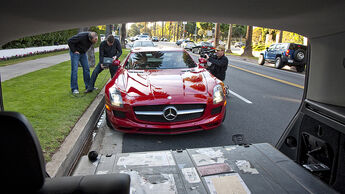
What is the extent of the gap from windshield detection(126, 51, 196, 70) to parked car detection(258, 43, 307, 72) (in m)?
12.4

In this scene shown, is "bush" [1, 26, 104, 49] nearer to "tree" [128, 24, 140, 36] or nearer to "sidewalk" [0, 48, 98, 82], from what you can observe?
"sidewalk" [0, 48, 98, 82]

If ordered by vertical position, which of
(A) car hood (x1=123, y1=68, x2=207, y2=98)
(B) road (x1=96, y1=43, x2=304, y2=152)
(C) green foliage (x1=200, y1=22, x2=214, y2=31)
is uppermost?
(C) green foliage (x1=200, y1=22, x2=214, y2=31)

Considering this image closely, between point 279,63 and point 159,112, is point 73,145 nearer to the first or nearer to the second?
point 159,112

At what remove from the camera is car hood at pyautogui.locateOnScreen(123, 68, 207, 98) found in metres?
4.53

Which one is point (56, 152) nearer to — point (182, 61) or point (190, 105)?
point (190, 105)

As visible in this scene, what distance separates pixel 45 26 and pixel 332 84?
241 centimetres

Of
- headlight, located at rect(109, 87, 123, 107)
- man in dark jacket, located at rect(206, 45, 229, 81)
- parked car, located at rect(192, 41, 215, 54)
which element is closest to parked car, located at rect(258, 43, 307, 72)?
parked car, located at rect(192, 41, 215, 54)

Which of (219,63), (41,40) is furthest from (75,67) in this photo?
(41,40)

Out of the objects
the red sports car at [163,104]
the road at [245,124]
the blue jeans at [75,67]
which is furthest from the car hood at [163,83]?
the blue jeans at [75,67]

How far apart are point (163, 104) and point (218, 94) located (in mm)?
1009

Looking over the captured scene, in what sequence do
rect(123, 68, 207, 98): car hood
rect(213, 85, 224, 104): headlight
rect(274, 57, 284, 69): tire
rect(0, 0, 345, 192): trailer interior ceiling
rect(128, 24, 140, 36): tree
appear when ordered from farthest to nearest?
rect(128, 24, 140, 36): tree
rect(274, 57, 284, 69): tire
rect(213, 85, 224, 104): headlight
rect(123, 68, 207, 98): car hood
rect(0, 0, 345, 192): trailer interior ceiling

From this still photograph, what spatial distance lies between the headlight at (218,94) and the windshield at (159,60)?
1392mm

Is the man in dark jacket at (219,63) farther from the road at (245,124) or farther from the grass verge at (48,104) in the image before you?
the grass verge at (48,104)

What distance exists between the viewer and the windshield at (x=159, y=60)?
6.01 meters
